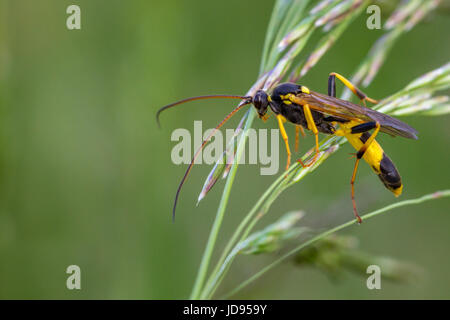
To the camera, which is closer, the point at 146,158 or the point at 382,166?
the point at 382,166

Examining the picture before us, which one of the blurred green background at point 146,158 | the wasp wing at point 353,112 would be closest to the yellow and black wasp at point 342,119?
the wasp wing at point 353,112

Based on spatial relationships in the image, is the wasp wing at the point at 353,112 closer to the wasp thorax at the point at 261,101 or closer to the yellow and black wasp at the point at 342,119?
the yellow and black wasp at the point at 342,119

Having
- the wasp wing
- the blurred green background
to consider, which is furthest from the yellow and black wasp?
the blurred green background

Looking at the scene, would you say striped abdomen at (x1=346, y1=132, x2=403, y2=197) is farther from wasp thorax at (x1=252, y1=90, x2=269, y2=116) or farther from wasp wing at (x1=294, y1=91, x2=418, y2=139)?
wasp thorax at (x1=252, y1=90, x2=269, y2=116)

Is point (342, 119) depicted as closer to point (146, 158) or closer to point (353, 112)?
point (353, 112)

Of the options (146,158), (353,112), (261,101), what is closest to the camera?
(261,101)

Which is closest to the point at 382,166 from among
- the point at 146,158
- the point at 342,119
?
the point at 342,119
